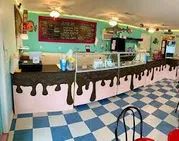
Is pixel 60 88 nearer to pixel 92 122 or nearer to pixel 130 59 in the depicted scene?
pixel 92 122

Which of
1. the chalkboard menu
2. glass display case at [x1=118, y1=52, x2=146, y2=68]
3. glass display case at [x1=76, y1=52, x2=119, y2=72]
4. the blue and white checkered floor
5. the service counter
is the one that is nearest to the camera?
the blue and white checkered floor

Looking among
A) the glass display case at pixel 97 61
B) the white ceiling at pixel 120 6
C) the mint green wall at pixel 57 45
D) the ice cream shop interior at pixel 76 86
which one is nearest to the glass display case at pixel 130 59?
→ the ice cream shop interior at pixel 76 86

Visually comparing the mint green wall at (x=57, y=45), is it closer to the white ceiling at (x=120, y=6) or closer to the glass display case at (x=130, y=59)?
the white ceiling at (x=120, y=6)

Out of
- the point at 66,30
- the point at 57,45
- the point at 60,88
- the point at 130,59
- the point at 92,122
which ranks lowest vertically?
the point at 92,122

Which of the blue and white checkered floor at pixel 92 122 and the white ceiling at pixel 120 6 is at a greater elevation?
the white ceiling at pixel 120 6

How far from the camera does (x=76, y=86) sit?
11.1 feet

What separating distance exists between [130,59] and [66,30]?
101 inches

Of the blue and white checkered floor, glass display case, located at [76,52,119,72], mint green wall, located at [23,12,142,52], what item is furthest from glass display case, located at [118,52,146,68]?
mint green wall, located at [23,12,142,52]

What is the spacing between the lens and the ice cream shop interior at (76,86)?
2.53 m

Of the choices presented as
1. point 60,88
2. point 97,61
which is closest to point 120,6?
point 97,61

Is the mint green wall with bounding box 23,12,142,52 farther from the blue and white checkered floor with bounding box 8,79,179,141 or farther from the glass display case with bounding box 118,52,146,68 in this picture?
the blue and white checkered floor with bounding box 8,79,179,141

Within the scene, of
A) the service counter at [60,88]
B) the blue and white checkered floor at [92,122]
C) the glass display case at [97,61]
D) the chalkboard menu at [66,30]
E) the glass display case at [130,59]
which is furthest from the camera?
the chalkboard menu at [66,30]

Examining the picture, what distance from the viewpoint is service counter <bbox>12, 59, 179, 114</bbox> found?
3.01 m

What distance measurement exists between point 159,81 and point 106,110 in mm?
Result: 3577
